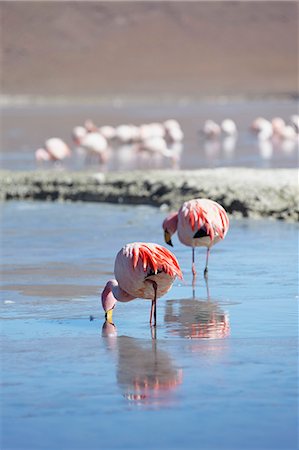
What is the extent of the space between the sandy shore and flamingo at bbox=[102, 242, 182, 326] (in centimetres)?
486

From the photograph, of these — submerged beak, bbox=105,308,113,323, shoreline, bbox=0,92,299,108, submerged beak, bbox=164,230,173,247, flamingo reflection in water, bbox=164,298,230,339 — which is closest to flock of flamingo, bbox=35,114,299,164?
submerged beak, bbox=164,230,173,247

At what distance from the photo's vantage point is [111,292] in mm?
6992

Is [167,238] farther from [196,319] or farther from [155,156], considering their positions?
[155,156]

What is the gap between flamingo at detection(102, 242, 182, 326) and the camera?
657 cm

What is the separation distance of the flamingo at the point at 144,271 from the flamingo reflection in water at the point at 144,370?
25cm

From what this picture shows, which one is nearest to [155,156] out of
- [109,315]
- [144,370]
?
[109,315]

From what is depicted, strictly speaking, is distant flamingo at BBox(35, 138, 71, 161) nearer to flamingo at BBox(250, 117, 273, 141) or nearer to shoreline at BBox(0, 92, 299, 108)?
flamingo at BBox(250, 117, 273, 141)

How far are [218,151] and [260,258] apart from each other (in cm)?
1363

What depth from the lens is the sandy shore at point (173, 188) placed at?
1188 cm

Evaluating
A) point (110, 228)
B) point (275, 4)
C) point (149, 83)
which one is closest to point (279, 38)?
point (275, 4)

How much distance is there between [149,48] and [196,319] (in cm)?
8242

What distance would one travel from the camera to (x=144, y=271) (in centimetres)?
658

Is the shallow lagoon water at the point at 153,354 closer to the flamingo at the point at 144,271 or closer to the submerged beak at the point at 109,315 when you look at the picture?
the submerged beak at the point at 109,315

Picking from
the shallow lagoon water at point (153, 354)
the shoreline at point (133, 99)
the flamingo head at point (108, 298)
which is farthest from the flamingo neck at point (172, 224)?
the shoreline at point (133, 99)
